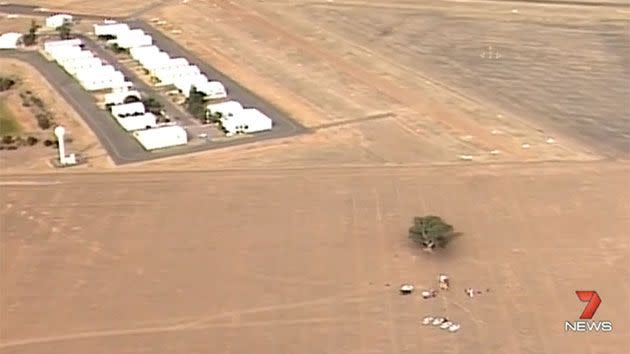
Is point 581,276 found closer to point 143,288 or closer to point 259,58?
point 143,288

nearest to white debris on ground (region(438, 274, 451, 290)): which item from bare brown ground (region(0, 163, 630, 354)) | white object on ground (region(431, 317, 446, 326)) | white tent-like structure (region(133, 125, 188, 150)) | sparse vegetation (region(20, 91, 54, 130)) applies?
bare brown ground (region(0, 163, 630, 354))

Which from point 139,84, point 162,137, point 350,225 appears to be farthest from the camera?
point 139,84

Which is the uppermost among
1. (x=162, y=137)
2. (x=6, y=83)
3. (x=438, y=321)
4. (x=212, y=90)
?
(x=6, y=83)

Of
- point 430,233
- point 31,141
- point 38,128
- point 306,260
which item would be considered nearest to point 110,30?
point 38,128

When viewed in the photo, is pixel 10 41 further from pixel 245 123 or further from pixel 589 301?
pixel 589 301

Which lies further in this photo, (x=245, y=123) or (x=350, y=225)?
(x=245, y=123)

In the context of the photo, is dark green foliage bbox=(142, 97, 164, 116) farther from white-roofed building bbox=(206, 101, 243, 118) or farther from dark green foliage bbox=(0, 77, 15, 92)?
dark green foliage bbox=(0, 77, 15, 92)
